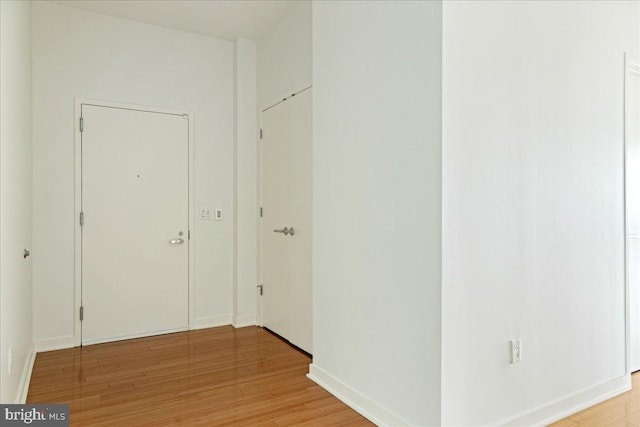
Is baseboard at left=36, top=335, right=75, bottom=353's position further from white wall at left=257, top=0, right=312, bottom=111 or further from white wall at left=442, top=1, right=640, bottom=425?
white wall at left=442, top=1, right=640, bottom=425

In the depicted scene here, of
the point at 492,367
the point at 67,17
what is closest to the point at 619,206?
the point at 492,367

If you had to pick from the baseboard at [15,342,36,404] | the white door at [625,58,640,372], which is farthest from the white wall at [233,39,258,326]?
the white door at [625,58,640,372]

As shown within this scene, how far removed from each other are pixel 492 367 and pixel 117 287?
3.19 meters

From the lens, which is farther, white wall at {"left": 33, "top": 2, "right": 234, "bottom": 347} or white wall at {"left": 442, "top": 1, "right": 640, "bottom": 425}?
white wall at {"left": 33, "top": 2, "right": 234, "bottom": 347}

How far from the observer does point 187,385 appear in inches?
109

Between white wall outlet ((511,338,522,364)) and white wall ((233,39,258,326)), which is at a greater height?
white wall ((233,39,258,326))

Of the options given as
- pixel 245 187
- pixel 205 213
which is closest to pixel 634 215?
pixel 245 187

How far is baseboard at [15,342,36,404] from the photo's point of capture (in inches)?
96.3

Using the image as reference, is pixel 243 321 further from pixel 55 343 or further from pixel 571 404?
pixel 571 404

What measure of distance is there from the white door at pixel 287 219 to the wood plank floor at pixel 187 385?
0.94ft

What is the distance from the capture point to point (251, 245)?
13.8ft

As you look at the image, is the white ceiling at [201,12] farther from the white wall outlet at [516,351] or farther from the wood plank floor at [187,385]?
the white wall outlet at [516,351]

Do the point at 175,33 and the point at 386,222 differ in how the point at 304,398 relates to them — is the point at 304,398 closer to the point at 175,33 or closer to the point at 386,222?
the point at 386,222

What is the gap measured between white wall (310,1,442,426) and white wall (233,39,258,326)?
1.50 meters
